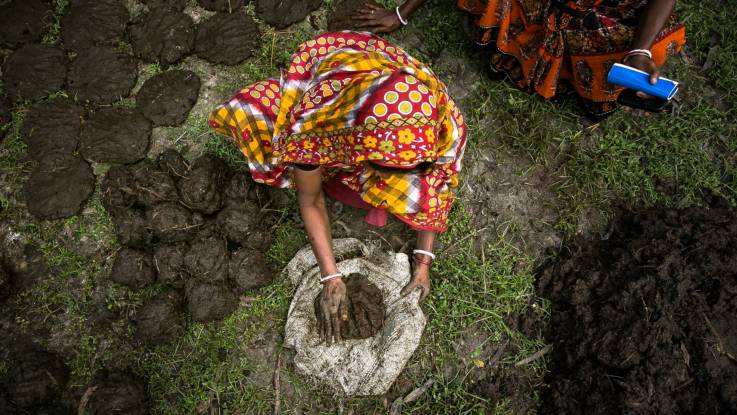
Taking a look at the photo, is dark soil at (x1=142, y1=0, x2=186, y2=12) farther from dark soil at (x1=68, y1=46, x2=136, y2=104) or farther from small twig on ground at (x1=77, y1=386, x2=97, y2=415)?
small twig on ground at (x1=77, y1=386, x2=97, y2=415)

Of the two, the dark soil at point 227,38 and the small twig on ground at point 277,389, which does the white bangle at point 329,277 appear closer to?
the small twig on ground at point 277,389

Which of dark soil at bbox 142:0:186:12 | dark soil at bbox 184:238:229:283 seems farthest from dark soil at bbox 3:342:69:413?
dark soil at bbox 142:0:186:12

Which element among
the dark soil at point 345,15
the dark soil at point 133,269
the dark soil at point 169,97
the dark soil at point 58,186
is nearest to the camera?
the dark soil at point 133,269

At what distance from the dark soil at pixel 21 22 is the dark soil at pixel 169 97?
892 mm

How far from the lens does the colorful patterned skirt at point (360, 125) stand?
5.76 ft

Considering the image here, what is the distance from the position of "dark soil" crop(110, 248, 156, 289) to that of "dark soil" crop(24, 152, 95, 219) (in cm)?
50

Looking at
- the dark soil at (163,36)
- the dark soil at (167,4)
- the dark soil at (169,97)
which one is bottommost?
the dark soil at (169,97)

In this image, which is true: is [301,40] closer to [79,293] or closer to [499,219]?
[499,219]

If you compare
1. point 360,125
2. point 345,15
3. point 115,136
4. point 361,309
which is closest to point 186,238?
point 115,136

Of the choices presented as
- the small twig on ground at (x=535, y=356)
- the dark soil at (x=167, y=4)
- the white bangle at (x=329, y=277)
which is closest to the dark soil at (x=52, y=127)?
the dark soil at (x=167, y=4)

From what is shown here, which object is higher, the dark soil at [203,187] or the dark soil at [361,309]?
the dark soil at [203,187]

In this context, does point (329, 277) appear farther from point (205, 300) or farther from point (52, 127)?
point (52, 127)

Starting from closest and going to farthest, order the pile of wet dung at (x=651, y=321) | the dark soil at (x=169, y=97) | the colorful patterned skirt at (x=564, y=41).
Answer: the pile of wet dung at (x=651, y=321)
the colorful patterned skirt at (x=564, y=41)
the dark soil at (x=169, y=97)

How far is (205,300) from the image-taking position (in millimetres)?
2738
